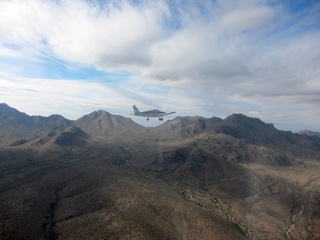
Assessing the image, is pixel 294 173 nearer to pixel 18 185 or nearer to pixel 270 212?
pixel 270 212

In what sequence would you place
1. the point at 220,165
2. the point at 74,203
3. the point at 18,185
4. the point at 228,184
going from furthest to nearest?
the point at 220,165
the point at 228,184
the point at 18,185
the point at 74,203

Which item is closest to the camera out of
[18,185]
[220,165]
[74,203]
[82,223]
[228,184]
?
[82,223]

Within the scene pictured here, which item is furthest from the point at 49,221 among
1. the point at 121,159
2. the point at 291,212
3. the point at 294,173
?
the point at 294,173

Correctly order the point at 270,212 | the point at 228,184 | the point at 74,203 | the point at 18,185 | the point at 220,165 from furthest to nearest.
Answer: the point at 220,165 < the point at 228,184 < the point at 270,212 < the point at 18,185 < the point at 74,203

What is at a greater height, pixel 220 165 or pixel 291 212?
pixel 220 165

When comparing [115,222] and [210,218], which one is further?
[210,218]

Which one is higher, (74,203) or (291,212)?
(74,203)

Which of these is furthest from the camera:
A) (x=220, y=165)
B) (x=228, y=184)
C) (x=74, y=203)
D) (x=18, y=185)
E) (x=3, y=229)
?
(x=220, y=165)

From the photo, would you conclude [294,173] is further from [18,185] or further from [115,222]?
[18,185]

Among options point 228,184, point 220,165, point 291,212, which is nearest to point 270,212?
point 291,212
